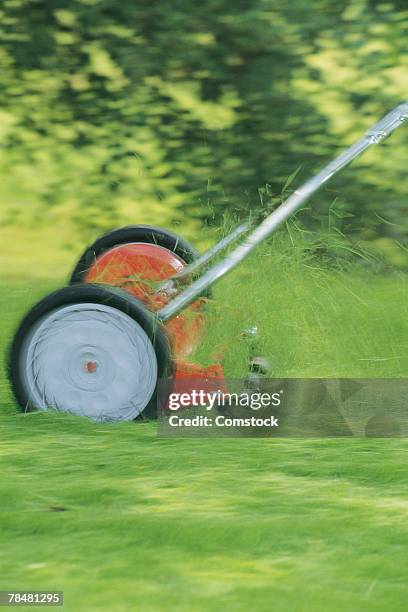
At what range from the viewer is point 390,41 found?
723 cm

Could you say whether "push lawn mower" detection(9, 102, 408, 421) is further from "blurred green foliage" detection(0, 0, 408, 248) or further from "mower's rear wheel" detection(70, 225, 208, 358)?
"blurred green foliage" detection(0, 0, 408, 248)

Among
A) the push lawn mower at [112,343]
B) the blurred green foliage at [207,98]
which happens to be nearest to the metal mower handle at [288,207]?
the push lawn mower at [112,343]

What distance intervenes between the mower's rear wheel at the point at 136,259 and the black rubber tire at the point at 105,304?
0.40m

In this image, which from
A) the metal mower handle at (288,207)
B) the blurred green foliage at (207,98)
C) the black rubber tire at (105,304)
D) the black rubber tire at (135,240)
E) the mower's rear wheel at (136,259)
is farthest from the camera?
the blurred green foliage at (207,98)

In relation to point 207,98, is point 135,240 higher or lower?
lower

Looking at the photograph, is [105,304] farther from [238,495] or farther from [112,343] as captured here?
[238,495]

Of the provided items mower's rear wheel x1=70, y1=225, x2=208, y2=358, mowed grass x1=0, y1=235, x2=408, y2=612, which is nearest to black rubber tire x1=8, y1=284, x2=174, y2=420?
mowed grass x1=0, y1=235, x2=408, y2=612

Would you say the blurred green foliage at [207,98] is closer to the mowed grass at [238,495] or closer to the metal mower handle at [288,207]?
the mowed grass at [238,495]

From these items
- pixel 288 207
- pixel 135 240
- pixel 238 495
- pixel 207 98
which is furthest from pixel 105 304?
pixel 207 98

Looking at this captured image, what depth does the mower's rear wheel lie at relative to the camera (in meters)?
5.11

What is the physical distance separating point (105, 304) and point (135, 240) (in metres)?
1.12

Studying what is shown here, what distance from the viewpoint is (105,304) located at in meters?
4.54

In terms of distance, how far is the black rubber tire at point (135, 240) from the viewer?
5582 millimetres

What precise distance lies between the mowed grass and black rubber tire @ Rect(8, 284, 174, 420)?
153 mm
